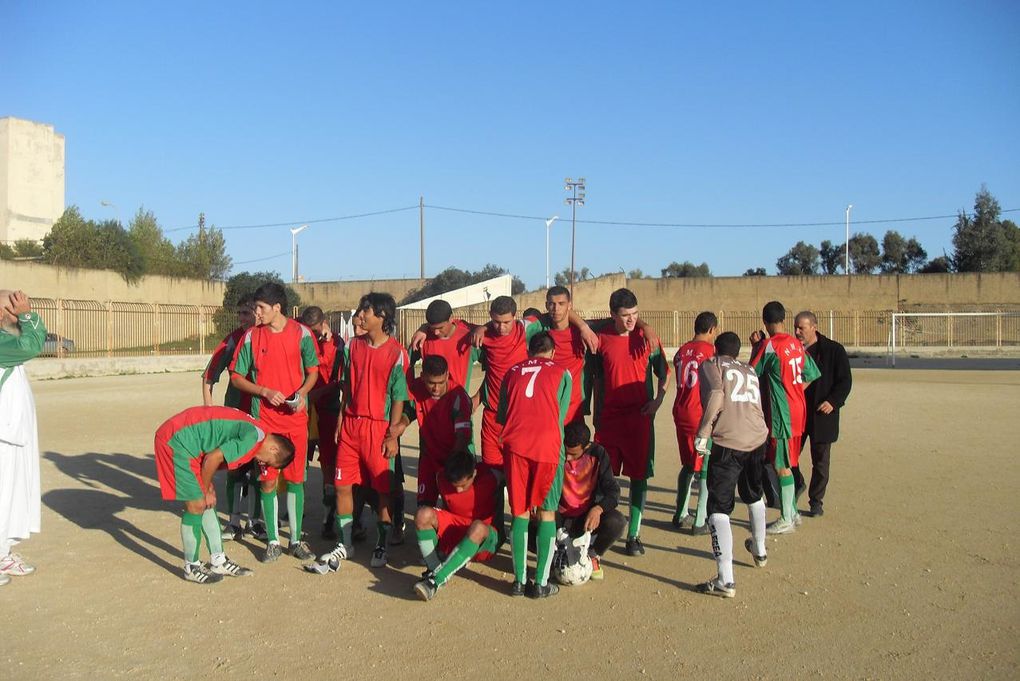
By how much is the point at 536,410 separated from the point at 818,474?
3.98 meters

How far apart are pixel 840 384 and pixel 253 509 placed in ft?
19.2

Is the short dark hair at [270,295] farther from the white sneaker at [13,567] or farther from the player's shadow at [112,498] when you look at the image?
the white sneaker at [13,567]

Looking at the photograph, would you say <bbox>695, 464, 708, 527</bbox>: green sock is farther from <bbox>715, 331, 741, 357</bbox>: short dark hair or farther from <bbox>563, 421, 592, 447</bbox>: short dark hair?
<bbox>563, 421, 592, 447</bbox>: short dark hair

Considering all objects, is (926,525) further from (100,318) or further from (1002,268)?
(1002,268)

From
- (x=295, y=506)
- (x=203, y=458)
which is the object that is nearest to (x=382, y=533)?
(x=295, y=506)

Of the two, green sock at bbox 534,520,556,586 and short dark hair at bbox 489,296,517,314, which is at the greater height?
short dark hair at bbox 489,296,517,314

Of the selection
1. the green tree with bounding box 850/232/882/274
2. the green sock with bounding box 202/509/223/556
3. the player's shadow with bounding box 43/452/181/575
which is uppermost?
the green tree with bounding box 850/232/882/274

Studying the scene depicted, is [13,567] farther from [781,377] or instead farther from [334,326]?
[334,326]

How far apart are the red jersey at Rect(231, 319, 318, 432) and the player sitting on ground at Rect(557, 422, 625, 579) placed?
224 cm

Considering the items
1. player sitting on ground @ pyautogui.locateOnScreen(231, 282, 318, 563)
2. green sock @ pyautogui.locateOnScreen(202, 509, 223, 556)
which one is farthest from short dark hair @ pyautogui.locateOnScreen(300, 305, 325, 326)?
green sock @ pyautogui.locateOnScreen(202, 509, 223, 556)

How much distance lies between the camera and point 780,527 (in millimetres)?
7590

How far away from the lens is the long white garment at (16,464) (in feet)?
20.4

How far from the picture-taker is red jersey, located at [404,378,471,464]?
682cm

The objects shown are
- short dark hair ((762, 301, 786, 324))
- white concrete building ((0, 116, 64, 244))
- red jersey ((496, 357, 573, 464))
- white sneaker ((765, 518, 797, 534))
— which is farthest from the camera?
white concrete building ((0, 116, 64, 244))
